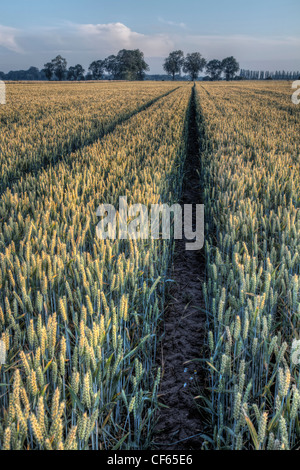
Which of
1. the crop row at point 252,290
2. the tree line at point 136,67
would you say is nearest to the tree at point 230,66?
the tree line at point 136,67

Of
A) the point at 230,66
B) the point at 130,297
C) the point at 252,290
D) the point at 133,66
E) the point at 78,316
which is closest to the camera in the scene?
the point at 252,290

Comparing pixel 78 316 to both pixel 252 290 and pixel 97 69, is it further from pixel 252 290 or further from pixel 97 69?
pixel 97 69

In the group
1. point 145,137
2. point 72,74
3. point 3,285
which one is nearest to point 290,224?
point 3,285

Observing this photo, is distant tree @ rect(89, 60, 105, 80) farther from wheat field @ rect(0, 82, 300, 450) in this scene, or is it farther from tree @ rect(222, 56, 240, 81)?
wheat field @ rect(0, 82, 300, 450)

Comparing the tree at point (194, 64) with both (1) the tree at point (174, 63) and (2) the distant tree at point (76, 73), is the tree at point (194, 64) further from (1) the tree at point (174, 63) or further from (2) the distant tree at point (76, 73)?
(2) the distant tree at point (76, 73)

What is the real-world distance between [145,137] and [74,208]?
4072 millimetres

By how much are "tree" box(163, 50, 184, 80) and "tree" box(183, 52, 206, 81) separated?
5.80ft

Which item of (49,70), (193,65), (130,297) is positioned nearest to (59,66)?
(49,70)

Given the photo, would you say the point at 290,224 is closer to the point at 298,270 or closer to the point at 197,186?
the point at 298,270

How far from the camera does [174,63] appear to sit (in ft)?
341

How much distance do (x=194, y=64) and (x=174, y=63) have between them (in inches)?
226

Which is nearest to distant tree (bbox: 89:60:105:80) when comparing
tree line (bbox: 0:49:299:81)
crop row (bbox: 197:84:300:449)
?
tree line (bbox: 0:49:299:81)

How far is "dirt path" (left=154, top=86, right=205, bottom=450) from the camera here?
5.60 feet

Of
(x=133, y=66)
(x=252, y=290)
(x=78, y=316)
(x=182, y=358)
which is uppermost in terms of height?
(x=133, y=66)
